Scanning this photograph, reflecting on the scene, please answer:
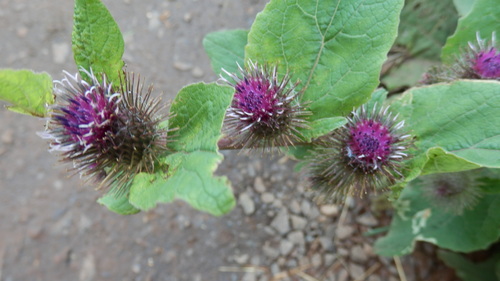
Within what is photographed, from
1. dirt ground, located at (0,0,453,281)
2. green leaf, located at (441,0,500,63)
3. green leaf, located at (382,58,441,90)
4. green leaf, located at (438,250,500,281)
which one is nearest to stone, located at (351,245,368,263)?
dirt ground, located at (0,0,453,281)

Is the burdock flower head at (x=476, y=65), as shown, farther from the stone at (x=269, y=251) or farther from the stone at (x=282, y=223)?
the stone at (x=269, y=251)

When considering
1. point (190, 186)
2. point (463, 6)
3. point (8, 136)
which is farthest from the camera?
point (8, 136)

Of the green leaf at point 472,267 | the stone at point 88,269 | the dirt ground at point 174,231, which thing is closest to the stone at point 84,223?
the dirt ground at point 174,231

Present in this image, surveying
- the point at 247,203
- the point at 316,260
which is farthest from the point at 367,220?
the point at 247,203

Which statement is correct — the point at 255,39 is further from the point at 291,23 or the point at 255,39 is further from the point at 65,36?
the point at 65,36

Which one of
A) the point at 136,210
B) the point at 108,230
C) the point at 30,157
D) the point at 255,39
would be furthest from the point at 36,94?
the point at 30,157

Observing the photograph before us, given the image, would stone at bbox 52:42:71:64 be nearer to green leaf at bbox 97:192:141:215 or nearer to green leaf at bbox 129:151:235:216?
green leaf at bbox 97:192:141:215

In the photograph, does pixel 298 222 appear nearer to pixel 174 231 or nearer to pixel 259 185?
pixel 259 185
